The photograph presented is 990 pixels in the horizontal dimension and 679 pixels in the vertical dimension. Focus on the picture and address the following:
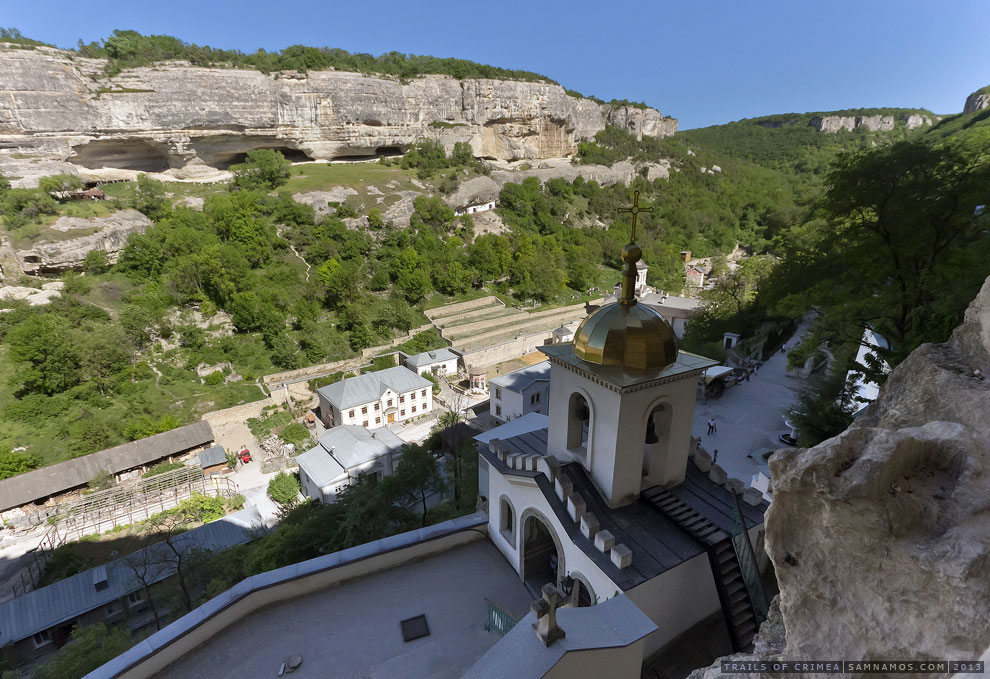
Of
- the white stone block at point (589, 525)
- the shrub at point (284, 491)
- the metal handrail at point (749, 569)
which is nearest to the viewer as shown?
the metal handrail at point (749, 569)

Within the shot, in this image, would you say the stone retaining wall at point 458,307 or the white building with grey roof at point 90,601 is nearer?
the white building with grey roof at point 90,601

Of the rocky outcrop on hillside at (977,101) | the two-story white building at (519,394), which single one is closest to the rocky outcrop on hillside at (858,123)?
the rocky outcrop on hillside at (977,101)

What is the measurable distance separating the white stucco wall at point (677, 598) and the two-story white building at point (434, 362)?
26.7 meters

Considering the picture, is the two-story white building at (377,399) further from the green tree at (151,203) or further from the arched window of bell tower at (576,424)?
the green tree at (151,203)

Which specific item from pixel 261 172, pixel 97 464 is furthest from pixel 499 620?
pixel 261 172

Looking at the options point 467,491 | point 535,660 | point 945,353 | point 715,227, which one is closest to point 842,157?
point 945,353

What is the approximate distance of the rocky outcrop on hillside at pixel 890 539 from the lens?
7.16 feet

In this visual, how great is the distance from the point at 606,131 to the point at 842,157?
74.8 m

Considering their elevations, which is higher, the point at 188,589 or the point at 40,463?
the point at 40,463

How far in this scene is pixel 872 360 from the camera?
1000 cm

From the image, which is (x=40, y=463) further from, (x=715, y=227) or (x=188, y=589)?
(x=715, y=227)

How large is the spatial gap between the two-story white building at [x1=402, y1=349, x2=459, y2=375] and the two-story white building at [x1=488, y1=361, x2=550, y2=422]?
6531 millimetres

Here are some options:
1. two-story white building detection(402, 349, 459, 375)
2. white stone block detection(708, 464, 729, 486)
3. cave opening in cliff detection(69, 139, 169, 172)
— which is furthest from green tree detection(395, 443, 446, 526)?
cave opening in cliff detection(69, 139, 169, 172)

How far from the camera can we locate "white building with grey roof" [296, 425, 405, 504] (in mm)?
20609
